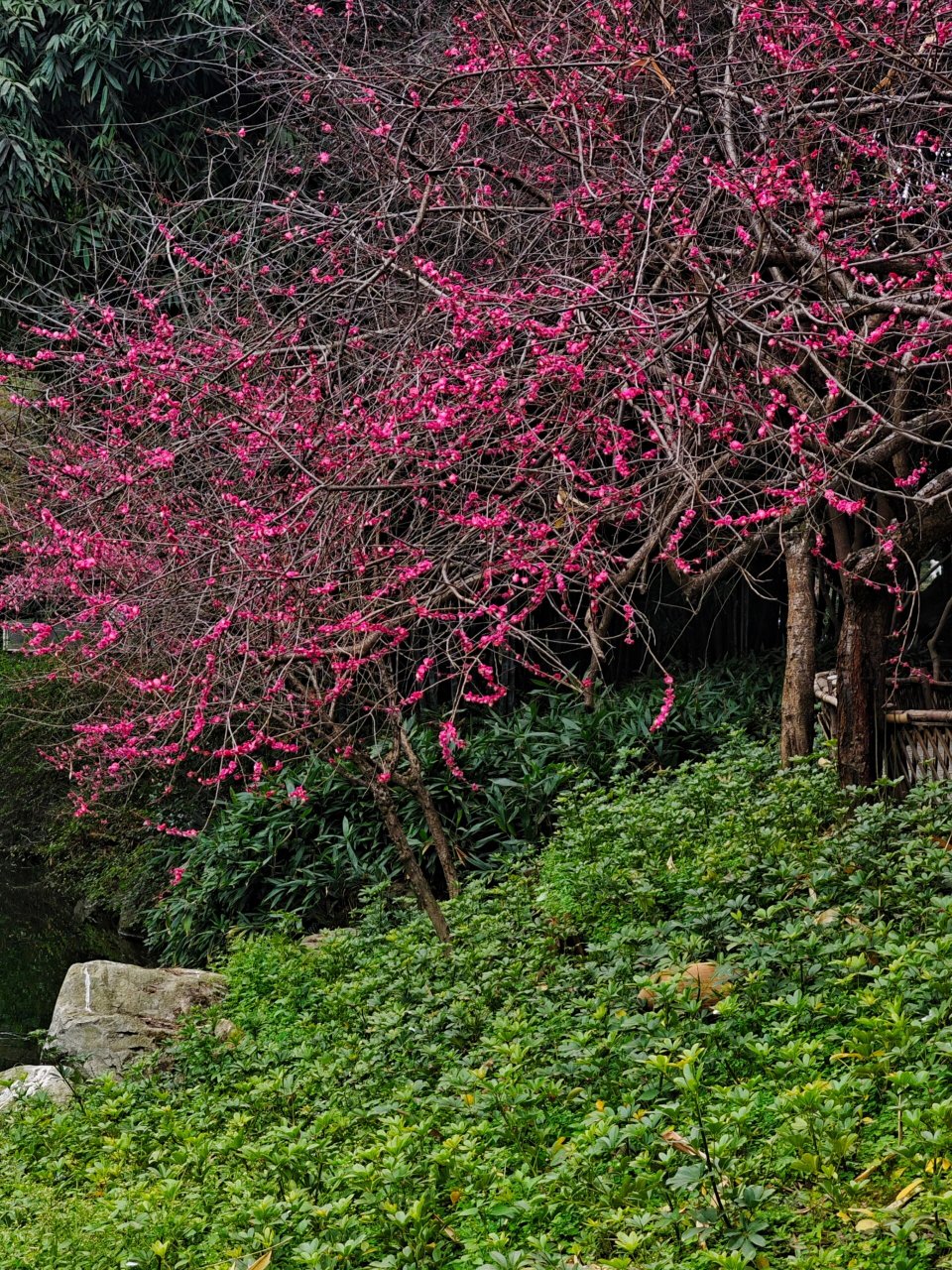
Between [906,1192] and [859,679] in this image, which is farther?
[859,679]

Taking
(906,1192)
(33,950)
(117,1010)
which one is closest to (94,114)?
(33,950)

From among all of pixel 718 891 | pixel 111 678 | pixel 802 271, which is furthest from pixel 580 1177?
pixel 111 678

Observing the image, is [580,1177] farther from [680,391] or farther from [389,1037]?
[680,391]

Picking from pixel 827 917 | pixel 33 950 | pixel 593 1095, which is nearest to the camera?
pixel 593 1095

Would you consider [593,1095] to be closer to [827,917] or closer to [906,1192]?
[906,1192]

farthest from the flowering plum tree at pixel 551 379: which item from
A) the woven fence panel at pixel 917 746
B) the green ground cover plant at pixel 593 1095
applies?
the green ground cover plant at pixel 593 1095

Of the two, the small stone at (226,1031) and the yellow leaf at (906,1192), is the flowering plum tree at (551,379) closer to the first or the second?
the small stone at (226,1031)

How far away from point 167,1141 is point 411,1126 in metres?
1.44

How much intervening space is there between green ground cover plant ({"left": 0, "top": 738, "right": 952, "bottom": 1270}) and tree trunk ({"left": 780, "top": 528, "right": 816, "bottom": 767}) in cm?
101

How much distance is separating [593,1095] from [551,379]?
253cm

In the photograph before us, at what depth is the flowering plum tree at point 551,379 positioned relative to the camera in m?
4.01

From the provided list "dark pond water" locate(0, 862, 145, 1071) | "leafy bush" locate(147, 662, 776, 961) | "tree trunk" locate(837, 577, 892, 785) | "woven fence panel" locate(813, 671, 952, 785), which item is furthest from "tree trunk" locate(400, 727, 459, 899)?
"dark pond water" locate(0, 862, 145, 1071)

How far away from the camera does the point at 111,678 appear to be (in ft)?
30.0

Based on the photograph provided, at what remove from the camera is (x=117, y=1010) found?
6.16 metres
